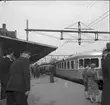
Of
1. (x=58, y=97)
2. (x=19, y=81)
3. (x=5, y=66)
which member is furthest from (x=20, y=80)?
(x=58, y=97)

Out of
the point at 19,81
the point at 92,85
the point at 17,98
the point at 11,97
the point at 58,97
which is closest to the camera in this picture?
the point at 19,81

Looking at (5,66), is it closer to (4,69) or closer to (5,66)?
(5,66)

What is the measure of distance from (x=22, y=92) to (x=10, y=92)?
1.16 ft

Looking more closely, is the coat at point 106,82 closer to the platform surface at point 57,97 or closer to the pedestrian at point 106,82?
the pedestrian at point 106,82

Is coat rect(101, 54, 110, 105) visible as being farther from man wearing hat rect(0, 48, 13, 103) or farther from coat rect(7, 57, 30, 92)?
man wearing hat rect(0, 48, 13, 103)

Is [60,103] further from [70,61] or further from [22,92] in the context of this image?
[70,61]

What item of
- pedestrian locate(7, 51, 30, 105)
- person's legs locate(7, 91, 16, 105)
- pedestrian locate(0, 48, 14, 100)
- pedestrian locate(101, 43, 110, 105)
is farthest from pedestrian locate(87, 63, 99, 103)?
pedestrian locate(101, 43, 110, 105)

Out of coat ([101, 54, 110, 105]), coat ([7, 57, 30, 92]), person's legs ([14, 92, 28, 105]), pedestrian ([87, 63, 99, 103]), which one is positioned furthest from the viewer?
pedestrian ([87, 63, 99, 103])

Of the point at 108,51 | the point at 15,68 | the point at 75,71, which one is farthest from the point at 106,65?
the point at 75,71

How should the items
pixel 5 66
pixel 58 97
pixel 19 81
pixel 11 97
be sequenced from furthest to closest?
pixel 58 97
pixel 5 66
pixel 11 97
pixel 19 81

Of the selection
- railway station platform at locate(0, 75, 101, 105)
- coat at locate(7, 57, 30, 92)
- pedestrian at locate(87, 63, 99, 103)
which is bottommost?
railway station platform at locate(0, 75, 101, 105)

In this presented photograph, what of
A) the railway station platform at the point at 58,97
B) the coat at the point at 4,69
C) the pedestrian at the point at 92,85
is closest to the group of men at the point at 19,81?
the coat at the point at 4,69

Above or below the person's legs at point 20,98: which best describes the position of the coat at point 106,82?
above

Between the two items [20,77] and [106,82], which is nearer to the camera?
[106,82]
